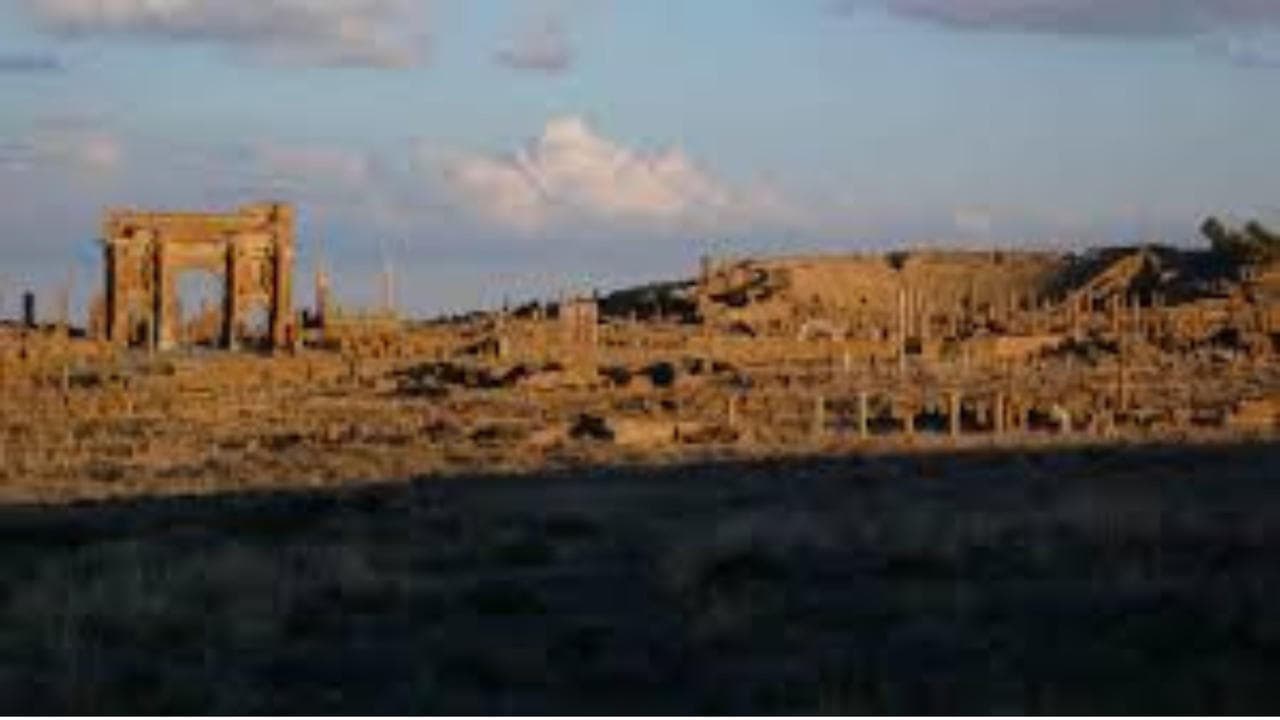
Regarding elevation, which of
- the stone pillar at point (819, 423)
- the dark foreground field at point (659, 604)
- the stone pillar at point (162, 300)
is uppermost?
the stone pillar at point (162, 300)

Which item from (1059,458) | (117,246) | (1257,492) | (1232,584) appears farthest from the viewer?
(117,246)

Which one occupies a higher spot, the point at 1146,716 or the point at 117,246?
the point at 117,246

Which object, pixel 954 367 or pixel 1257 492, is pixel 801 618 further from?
pixel 954 367

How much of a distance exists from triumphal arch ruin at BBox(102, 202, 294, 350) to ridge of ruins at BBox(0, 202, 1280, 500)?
0.09 meters

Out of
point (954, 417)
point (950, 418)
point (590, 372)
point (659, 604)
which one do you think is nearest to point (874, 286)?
point (590, 372)

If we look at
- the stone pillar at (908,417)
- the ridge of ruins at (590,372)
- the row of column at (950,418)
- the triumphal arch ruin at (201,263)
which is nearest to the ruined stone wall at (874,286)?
the ridge of ruins at (590,372)

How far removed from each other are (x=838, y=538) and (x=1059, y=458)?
1479 cm

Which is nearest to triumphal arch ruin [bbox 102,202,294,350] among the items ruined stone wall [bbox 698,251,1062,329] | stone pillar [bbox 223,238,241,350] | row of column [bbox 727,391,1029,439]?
stone pillar [bbox 223,238,241,350]

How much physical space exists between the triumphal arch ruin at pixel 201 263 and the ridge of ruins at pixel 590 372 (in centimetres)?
9

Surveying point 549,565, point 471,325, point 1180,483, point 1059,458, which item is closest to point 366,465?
point 1059,458

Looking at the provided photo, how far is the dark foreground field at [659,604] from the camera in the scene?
15.4m

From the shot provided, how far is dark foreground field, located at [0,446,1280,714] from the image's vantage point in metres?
15.4

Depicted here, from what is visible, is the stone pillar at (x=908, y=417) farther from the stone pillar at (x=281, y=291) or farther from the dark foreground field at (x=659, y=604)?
the stone pillar at (x=281, y=291)

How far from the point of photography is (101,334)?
83.4 m
